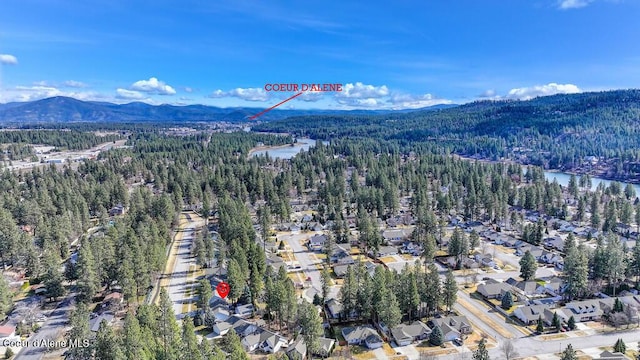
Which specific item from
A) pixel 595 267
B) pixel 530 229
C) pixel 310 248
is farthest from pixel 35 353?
pixel 530 229

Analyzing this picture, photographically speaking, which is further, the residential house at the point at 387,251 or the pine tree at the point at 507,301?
the residential house at the point at 387,251

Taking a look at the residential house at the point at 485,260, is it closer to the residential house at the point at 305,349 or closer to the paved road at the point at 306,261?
the paved road at the point at 306,261

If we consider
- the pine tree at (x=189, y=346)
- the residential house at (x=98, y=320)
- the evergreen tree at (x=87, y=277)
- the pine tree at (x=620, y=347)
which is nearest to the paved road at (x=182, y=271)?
the residential house at (x=98, y=320)

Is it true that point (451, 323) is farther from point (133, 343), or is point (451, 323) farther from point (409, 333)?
point (133, 343)

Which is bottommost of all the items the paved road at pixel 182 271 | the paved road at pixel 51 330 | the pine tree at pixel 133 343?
the paved road at pixel 51 330

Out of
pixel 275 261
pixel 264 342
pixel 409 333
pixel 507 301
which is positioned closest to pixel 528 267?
pixel 507 301

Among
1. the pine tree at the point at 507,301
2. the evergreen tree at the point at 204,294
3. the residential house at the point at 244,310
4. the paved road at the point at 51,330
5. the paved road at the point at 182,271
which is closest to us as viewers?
the paved road at the point at 51,330
